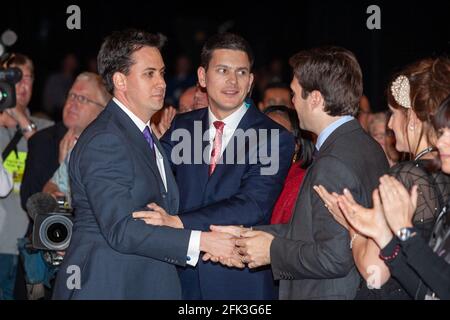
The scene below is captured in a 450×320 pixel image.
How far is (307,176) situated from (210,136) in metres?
0.83

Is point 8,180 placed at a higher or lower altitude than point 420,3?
lower

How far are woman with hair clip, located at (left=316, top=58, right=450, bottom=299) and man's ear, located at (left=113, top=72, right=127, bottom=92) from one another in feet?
3.26

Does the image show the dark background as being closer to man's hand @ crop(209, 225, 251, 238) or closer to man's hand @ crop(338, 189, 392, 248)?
man's hand @ crop(209, 225, 251, 238)

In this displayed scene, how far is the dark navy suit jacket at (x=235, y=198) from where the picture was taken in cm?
389

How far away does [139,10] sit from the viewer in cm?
1335

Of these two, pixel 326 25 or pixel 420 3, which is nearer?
pixel 420 3

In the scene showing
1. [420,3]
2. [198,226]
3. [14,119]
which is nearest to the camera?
→ [198,226]

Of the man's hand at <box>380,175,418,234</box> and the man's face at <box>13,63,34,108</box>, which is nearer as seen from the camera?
the man's hand at <box>380,175,418,234</box>

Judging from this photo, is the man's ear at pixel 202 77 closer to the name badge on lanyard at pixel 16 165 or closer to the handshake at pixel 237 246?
the handshake at pixel 237 246

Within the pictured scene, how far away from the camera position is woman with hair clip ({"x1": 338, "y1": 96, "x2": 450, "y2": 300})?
9.27 feet

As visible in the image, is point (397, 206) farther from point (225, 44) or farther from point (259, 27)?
point (259, 27)

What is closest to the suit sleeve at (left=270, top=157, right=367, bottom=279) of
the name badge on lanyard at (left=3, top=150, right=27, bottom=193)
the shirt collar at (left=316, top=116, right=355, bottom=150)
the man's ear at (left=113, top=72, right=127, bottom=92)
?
the shirt collar at (left=316, top=116, right=355, bottom=150)
